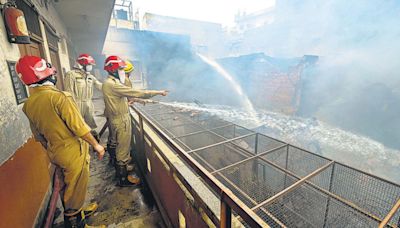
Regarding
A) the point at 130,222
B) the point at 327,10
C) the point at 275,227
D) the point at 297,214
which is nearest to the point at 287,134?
the point at 297,214

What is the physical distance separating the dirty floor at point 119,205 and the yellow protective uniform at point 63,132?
51cm

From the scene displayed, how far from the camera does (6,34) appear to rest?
6.31 ft

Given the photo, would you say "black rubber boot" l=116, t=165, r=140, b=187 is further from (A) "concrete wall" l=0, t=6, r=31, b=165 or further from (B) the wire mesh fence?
(A) "concrete wall" l=0, t=6, r=31, b=165

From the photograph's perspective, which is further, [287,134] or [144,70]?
[144,70]

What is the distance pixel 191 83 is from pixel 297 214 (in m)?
13.9

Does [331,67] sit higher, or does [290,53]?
[290,53]

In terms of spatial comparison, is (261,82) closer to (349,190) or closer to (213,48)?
(349,190)

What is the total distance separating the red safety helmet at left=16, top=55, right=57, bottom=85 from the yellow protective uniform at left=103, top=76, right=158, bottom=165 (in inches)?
44.8

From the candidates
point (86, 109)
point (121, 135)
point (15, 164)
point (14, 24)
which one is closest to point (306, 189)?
point (121, 135)

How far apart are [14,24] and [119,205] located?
8.22 ft

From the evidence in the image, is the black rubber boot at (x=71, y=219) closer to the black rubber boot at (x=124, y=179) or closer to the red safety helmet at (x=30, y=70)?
the black rubber boot at (x=124, y=179)

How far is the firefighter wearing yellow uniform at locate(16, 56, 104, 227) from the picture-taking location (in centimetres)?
165

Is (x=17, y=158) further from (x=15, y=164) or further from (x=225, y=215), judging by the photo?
(x=225, y=215)

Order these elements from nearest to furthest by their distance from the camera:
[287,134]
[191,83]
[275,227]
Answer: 1. [275,227]
2. [287,134]
3. [191,83]
